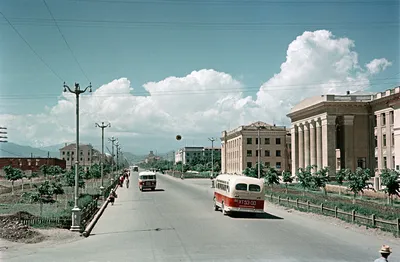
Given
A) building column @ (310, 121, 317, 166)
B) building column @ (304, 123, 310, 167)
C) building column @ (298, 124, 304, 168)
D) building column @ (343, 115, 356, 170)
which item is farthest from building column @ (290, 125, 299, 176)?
building column @ (343, 115, 356, 170)

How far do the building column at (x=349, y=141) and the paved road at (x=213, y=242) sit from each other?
55504 mm

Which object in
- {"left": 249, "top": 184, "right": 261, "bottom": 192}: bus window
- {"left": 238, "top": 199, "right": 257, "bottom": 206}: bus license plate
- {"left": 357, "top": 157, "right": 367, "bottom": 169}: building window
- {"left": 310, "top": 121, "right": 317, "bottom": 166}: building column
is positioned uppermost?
{"left": 310, "top": 121, "right": 317, "bottom": 166}: building column

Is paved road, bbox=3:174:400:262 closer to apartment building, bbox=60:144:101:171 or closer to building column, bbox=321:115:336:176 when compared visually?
building column, bbox=321:115:336:176

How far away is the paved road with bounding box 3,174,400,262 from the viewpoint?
580 inches

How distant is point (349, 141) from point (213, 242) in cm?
6618

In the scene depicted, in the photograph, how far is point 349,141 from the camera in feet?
258

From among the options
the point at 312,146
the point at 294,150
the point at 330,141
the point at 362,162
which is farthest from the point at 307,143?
the point at 362,162

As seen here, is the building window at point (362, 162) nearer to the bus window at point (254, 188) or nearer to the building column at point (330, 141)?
the building column at point (330, 141)

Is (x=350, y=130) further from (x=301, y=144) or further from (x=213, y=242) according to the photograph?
(x=213, y=242)

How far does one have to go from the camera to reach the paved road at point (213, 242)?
14.7 meters

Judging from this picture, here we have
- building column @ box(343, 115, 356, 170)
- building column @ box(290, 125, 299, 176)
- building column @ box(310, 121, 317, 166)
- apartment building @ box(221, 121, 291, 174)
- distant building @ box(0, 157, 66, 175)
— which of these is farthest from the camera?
apartment building @ box(221, 121, 291, 174)

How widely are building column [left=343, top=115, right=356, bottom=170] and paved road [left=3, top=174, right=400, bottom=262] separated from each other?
55504 mm

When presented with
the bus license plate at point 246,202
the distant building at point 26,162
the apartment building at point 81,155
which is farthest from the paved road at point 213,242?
the apartment building at point 81,155

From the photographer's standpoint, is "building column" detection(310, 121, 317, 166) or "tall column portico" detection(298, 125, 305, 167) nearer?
"building column" detection(310, 121, 317, 166)
